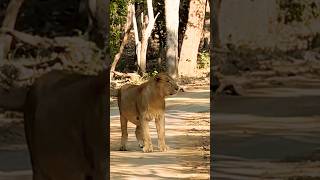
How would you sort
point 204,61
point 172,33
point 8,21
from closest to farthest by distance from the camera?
point 8,21
point 172,33
point 204,61

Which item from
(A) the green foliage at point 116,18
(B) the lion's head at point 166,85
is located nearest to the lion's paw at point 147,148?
(B) the lion's head at point 166,85

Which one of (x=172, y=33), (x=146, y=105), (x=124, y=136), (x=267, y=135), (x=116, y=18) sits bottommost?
(x=124, y=136)

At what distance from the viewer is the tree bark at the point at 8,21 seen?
4.21 m

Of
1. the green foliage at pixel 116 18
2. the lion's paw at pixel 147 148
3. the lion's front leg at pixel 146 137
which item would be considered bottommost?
the lion's paw at pixel 147 148

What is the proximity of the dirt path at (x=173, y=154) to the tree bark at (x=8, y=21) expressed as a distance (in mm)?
3893

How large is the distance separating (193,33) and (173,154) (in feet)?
43.3

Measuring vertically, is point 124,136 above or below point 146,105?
below

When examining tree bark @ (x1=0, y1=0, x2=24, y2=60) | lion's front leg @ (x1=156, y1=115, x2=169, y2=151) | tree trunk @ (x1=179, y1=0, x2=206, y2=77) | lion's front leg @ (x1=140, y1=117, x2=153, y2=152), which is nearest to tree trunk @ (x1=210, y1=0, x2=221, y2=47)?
tree bark @ (x1=0, y1=0, x2=24, y2=60)

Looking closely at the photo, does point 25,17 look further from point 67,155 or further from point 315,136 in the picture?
point 315,136

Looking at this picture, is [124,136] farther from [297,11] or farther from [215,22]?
[297,11]

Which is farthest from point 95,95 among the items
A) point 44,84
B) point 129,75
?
point 129,75

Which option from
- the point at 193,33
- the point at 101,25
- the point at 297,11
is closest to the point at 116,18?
the point at 193,33

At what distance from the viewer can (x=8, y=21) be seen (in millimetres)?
4215

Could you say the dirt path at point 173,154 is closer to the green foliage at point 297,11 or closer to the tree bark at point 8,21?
the tree bark at point 8,21
